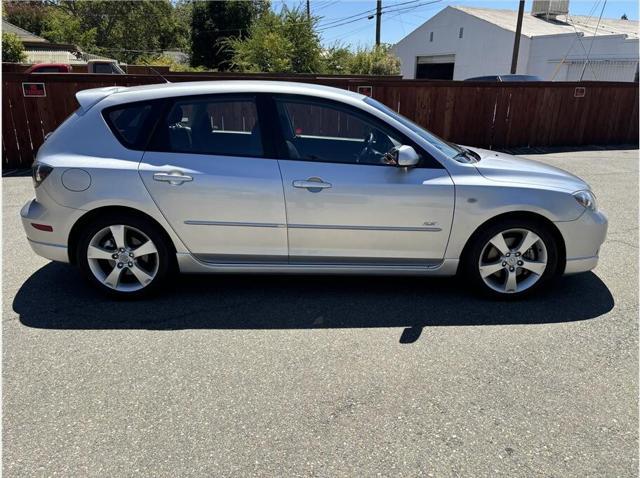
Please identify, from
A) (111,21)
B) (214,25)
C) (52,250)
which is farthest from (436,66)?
(111,21)

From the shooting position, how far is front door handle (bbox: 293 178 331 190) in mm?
3592

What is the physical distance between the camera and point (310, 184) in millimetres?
3594

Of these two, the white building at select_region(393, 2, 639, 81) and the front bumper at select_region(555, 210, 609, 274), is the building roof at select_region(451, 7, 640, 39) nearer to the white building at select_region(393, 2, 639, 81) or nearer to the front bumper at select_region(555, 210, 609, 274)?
the white building at select_region(393, 2, 639, 81)

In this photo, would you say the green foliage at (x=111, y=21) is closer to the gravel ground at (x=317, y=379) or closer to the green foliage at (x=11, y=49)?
the green foliage at (x=11, y=49)

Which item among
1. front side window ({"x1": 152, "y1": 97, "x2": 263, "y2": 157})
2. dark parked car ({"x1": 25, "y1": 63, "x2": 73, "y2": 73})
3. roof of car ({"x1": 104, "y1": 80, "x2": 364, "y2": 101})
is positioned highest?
dark parked car ({"x1": 25, "y1": 63, "x2": 73, "y2": 73})

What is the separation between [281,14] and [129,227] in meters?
18.6

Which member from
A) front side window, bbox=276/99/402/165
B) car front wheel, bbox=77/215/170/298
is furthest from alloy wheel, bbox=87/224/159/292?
front side window, bbox=276/99/402/165

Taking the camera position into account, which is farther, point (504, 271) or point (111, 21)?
point (111, 21)

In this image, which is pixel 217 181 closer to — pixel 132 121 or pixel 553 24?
pixel 132 121

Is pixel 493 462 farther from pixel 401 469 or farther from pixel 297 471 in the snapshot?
A: pixel 297 471

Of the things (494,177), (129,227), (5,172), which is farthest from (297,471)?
(5,172)

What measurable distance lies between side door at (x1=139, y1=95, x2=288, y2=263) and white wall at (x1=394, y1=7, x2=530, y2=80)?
90.3ft

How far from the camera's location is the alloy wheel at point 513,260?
149 inches

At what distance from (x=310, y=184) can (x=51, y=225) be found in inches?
80.9
